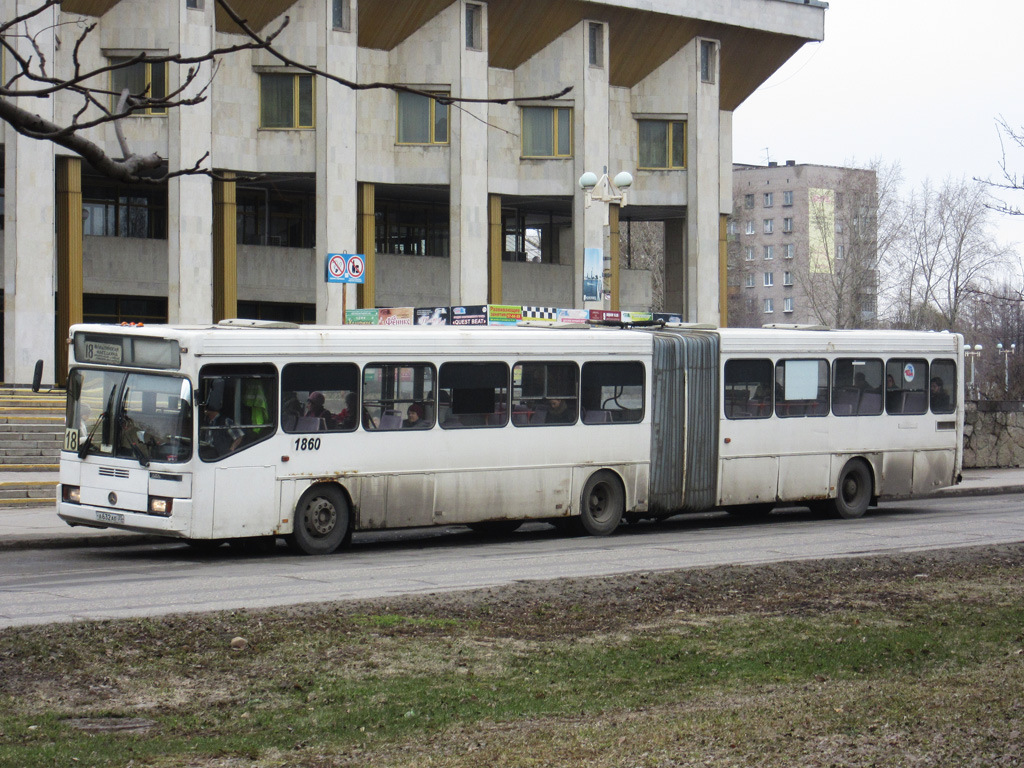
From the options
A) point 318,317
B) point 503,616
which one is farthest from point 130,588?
point 318,317

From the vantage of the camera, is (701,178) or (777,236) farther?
(777,236)

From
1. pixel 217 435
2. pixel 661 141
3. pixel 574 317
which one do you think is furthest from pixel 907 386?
pixel 661 141

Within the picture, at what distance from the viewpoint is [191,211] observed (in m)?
39.0

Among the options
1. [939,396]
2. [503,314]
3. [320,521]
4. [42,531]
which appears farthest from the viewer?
[939,396]

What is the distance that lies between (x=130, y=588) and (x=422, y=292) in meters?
36.4

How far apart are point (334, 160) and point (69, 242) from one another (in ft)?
27.0

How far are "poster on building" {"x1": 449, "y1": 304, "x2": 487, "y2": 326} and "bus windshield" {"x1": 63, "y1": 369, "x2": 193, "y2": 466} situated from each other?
587 cm

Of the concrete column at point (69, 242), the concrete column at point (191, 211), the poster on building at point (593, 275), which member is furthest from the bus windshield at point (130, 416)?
the concrete column at point (69, 242)

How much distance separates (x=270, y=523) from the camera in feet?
51.6

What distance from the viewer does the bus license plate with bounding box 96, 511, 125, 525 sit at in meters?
15.3

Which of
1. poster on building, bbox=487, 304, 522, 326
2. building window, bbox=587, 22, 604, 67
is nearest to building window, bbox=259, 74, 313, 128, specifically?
building window, bbox=587, 22, 604, 67

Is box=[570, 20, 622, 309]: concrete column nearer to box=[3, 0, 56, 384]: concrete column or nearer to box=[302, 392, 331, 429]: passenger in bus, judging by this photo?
box=[3, 0, 56, 384]: concrete column

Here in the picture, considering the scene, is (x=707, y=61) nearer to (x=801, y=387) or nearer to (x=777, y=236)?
(x=801, y=387)

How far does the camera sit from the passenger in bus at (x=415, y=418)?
56.1ft
